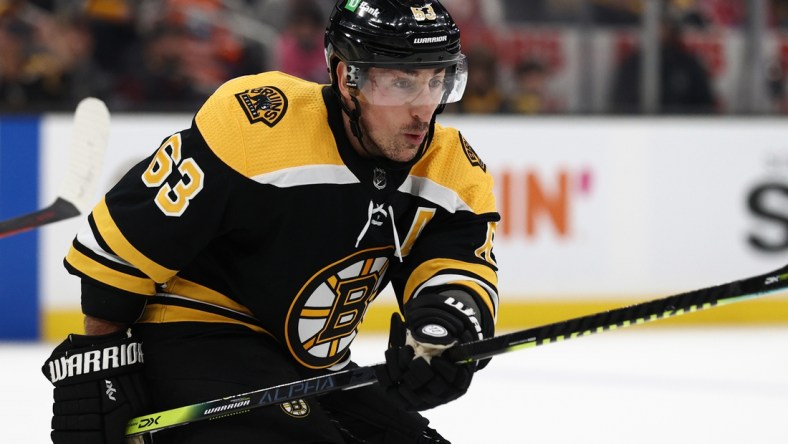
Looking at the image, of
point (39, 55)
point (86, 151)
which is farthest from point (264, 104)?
point (39, 55)

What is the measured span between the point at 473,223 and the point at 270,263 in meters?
0.41

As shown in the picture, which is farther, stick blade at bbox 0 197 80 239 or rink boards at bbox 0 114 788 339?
rink boards at bbox 0 114 788 339

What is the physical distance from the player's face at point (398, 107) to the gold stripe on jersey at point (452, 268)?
0.24 metres

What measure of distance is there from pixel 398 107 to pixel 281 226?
1.00ft

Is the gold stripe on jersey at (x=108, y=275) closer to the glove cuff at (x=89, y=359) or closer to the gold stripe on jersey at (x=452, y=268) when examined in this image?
the glove cuff at (x=89, y=359)

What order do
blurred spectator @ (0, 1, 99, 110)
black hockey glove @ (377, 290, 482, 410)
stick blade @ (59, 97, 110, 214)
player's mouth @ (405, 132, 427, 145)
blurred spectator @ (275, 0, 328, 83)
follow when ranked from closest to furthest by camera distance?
black hockey glove @ (377, 290, 482, 410) → player's mouth @ (405, 132, 427, 145) → stick blade @ (59, 97, 110, 214) → blurred spectator @ (0, 1, 99, 110) → blurred spectator @ (275, 0, 328, 83)

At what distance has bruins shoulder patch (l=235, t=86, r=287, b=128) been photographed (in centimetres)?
215

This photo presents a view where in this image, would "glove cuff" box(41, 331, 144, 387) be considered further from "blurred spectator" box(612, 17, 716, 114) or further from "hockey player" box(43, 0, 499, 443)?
"blurred spectator" box(612, 17, 716, 114)

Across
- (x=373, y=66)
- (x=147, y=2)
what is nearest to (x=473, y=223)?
(x=373, y=66)

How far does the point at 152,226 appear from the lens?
2.09 meters

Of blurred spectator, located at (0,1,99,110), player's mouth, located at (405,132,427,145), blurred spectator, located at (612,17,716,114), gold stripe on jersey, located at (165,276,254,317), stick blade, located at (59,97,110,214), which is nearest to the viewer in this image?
player's mouth, located at (405,132,427,145)

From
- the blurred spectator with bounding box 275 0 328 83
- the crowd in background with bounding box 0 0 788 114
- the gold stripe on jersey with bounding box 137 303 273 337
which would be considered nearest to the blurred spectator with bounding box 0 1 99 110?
the crowd in background with bounding box 0 0 788 114

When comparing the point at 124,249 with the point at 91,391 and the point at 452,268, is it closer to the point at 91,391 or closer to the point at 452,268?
the point at 91,391

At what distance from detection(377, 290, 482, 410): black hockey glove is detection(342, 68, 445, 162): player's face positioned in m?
0.29
